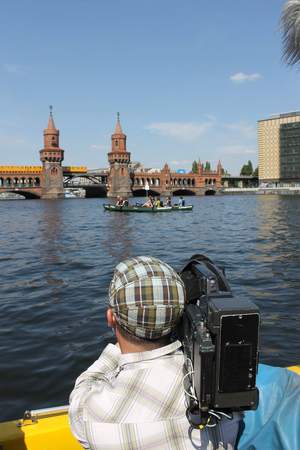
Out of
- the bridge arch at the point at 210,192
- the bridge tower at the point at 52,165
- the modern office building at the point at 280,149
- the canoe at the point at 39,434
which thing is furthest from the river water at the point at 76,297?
the modern office building at the point at 280,149

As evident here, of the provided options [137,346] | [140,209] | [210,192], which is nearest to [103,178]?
[210,192]

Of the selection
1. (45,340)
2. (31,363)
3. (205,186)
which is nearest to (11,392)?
(31,363)

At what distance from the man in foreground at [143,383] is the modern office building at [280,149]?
127629 millimetres

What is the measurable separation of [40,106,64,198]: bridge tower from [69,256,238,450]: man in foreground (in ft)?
341

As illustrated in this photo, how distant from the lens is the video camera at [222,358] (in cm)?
175

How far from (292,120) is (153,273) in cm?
13199

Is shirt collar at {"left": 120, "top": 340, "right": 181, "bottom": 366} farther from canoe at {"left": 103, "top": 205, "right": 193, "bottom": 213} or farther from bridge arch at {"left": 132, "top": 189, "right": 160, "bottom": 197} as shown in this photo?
bridge arch at {"left": 132, "top": 189, "right": 160, "bottom": 197}

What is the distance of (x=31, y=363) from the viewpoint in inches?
258

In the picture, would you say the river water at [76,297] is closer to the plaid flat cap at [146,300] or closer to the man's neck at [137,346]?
the man's neck at [137,346]

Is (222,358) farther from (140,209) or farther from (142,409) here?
(140,209)

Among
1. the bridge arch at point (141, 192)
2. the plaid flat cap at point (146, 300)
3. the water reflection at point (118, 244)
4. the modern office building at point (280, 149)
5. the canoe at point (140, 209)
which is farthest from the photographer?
the modern office building at point (280, 149)

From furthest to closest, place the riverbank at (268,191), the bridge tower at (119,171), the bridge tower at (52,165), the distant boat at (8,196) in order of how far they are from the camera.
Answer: the distant boat at (8,196), the bridge tower at (119,171), the riverbank at (268,191), the bridge tower at (52,165)

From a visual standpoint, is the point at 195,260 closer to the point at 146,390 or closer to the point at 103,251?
the point at 146,390

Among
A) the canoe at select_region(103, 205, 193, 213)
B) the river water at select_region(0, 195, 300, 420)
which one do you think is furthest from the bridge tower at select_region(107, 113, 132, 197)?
the river water at select_region(0, 195, 300, 420)
